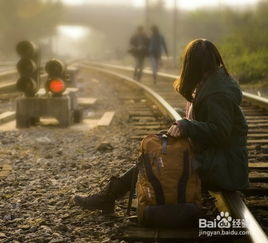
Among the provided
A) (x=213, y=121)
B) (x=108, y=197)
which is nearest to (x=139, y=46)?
(x=108, y=197)

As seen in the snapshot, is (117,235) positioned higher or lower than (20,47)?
lower

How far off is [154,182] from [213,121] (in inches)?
22.3

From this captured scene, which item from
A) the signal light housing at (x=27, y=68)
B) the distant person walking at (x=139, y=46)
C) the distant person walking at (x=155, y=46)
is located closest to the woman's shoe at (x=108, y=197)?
the signal light housing at (x=27, y=68)

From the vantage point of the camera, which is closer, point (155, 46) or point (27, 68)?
point (27, 68)

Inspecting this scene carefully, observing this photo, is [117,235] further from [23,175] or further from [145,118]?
[145,118]

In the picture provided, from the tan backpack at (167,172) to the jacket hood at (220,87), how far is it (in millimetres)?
366

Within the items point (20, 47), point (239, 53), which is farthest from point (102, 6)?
point (20, 47)

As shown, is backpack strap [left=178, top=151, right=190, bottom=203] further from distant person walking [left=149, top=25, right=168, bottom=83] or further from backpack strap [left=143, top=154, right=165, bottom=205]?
distant person walking [left=149, top=25, right=168, bottom=83]

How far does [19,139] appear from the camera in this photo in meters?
7.27

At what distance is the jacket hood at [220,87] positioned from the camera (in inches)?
130

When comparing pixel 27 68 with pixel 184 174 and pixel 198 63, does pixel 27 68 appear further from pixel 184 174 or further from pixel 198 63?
pixel 184 174

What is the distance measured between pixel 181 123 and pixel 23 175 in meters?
2.34

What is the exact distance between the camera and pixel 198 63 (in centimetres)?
336

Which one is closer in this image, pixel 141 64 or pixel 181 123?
pixel 181 123
